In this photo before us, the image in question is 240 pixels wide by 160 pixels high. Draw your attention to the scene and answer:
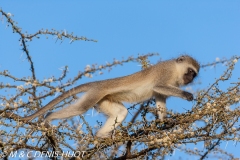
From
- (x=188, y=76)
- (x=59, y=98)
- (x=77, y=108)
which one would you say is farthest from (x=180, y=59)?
(x=59, y=98)

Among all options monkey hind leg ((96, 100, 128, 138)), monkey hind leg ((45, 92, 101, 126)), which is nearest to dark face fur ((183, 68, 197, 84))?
monkey hind leg ((96, 100, 128, 138))

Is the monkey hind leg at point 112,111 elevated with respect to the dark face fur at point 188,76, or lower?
lower

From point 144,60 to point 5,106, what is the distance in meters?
3.25

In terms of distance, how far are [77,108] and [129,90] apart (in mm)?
1226

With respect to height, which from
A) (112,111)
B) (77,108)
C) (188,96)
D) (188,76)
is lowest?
(77,108)

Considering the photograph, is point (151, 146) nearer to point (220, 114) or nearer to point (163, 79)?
point (220, 114)

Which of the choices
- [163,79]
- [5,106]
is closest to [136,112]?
[163,79]

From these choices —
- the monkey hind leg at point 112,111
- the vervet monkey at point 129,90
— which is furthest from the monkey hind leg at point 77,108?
the monkey hind leg at point 112,111

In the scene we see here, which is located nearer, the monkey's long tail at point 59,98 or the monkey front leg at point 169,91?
the monkey's long tail at point 59,98

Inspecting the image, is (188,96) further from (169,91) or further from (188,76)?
(188,76)

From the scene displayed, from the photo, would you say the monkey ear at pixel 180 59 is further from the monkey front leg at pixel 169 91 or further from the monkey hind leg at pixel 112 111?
the monkey hind leg at pixel 112 111

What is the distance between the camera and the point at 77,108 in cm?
680

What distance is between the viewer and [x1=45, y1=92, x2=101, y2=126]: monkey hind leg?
667 cm

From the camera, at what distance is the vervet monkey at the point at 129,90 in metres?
6.86
